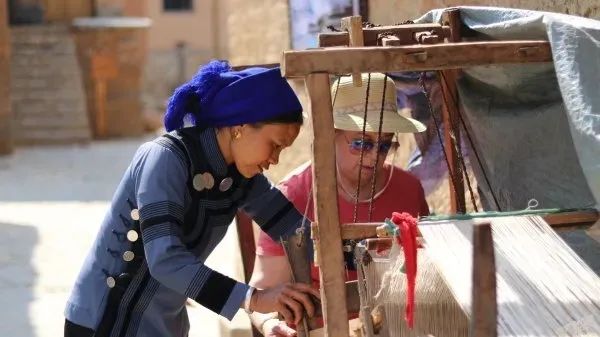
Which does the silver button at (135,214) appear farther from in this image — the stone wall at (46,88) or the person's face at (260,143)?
the stone wall at (46,88)

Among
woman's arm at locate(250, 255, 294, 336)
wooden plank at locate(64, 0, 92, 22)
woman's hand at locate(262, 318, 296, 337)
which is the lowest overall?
wooden plank at locate(64, 0, 92, 22)

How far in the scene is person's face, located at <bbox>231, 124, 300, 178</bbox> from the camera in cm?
315

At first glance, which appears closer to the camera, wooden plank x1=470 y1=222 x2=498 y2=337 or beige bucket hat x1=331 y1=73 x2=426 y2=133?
wooden plank x1=470 y1=222 x2=498 y2=337

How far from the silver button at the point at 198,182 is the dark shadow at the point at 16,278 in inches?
129

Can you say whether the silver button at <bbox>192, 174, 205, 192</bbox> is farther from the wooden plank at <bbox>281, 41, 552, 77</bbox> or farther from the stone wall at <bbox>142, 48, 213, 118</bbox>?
the stone wall at <bbox>142, 48, 213, 118</bbox>

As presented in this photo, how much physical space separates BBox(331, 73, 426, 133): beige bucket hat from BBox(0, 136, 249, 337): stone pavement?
157cm

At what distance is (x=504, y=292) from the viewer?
2494 millimetres

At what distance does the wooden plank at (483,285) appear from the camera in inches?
77.7

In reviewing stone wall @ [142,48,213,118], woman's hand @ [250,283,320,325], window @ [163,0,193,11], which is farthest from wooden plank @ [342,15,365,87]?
window @ [163,0,193,11]

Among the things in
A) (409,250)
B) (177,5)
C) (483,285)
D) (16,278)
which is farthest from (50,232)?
(177,5)

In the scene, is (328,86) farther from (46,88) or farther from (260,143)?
(46,88)

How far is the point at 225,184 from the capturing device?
10.7ft

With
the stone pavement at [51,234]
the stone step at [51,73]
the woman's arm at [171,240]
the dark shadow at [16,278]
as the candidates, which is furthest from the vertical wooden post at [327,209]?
the stone step at [51,73]

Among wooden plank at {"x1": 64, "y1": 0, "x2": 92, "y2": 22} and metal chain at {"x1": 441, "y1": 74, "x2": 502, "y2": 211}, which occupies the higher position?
metal chain at {"x1": 441, "y1": 74, "x2": 502, "y2": 211}
